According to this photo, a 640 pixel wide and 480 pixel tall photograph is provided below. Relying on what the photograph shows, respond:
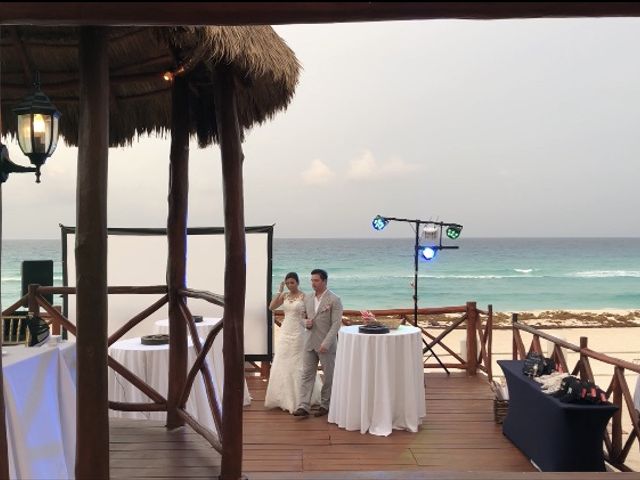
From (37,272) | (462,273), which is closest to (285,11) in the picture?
(37,272)

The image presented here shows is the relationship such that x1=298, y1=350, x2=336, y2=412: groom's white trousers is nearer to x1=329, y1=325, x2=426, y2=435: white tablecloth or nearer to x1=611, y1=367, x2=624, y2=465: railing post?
x1=329, y1=325, x2=426, y2=435: white tablecloth

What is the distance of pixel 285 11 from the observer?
2332 mm

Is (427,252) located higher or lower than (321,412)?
higher

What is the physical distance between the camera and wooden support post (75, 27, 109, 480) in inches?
115

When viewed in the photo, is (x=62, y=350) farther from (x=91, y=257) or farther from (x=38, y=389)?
(x=91, y=257)

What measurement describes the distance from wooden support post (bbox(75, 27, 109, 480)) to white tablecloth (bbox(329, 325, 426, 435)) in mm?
2794

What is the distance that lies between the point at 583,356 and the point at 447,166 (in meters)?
37.7

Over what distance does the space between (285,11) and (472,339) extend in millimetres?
6014

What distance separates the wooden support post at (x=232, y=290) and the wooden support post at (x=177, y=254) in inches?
43.8

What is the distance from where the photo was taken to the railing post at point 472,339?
24.6 ft

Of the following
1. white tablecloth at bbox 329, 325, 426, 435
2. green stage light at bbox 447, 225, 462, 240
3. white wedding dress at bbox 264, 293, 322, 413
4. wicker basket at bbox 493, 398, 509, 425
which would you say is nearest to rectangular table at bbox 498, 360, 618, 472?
wicker basket at bbox 493, 398, 509, 425

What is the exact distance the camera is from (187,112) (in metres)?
4.52

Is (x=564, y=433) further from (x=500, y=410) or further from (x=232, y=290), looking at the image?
(x=232, y=290)

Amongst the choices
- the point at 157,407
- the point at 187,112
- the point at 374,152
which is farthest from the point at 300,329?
the point at 374,152
